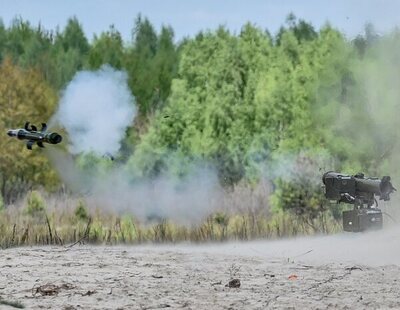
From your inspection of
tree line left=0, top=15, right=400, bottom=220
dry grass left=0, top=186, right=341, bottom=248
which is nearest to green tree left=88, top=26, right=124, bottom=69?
tree line left=0, top=15, right=400, bottom=220

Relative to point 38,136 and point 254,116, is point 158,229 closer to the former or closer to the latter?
point 38,136

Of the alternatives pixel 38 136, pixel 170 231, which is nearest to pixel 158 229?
pixel 170 231

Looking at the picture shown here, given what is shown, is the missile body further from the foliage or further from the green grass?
the foliage

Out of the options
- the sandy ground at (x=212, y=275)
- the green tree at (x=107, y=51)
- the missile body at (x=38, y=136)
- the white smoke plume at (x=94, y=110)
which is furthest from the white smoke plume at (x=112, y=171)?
the green tree at (x=107, y=51)

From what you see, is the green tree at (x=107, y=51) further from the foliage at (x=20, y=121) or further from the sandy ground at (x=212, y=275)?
the sandy ground at (x=212, y=275)

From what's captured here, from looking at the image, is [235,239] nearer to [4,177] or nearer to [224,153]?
[224,153]

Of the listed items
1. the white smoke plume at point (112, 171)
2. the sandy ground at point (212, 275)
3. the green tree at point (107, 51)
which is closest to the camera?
the sandy ground at point (212, 275)

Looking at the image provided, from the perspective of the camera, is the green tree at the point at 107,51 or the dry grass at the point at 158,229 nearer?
the dry grass at the point at 158,229

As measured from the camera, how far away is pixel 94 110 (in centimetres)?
2191

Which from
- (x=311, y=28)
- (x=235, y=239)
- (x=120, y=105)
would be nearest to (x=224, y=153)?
(x=120, y=105)

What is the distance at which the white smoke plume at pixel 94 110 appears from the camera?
21906 millimetres

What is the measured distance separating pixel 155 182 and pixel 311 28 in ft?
147

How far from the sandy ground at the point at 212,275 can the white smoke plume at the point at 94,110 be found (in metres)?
3.51

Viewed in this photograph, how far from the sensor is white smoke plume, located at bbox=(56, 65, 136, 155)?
21.9 metres
